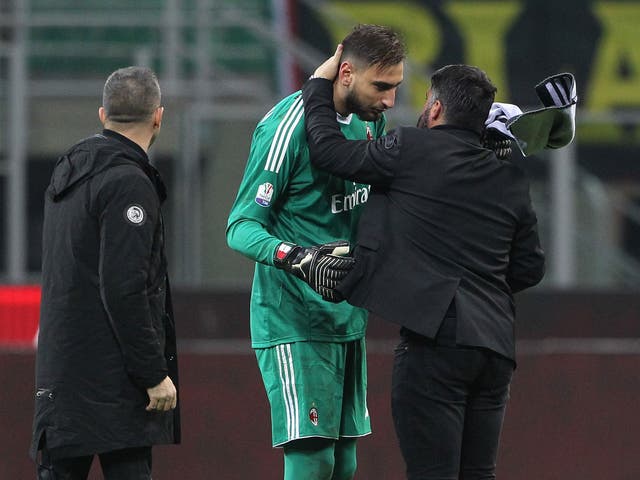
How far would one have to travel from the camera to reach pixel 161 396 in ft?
13.8

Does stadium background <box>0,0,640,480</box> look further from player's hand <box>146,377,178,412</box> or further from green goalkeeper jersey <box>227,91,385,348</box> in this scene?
player's hand <box>146,377,178,412</box>

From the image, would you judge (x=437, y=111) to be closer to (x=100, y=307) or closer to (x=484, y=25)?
(x=100, y=307)

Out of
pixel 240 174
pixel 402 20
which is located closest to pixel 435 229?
pixel 240 174

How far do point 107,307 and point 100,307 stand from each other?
0.23 feet

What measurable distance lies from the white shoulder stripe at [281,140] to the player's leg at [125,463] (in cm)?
101

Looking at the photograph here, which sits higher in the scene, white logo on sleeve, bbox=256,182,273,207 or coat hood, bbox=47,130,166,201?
coat hood, bbox=47,130,166,201

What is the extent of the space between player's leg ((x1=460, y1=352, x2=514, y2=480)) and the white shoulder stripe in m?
0.97

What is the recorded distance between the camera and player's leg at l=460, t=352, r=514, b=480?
422 cm

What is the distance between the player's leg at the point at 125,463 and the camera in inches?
Result: 168

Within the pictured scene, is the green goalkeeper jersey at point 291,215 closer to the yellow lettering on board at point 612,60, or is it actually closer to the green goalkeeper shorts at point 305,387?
the green goalkeeper shorts at point 305,387

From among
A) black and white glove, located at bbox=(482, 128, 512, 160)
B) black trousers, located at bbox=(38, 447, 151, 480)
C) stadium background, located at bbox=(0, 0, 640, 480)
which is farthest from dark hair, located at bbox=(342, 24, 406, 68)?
stadium background, located at bbox=(0, 0, 640, 480)

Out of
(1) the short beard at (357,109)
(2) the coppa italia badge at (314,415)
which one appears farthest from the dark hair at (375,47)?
(2) the coppa italia badge at (314,415)

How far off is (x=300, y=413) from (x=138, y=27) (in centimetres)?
768

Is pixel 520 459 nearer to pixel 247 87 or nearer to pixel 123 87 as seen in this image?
pixel 123 87
